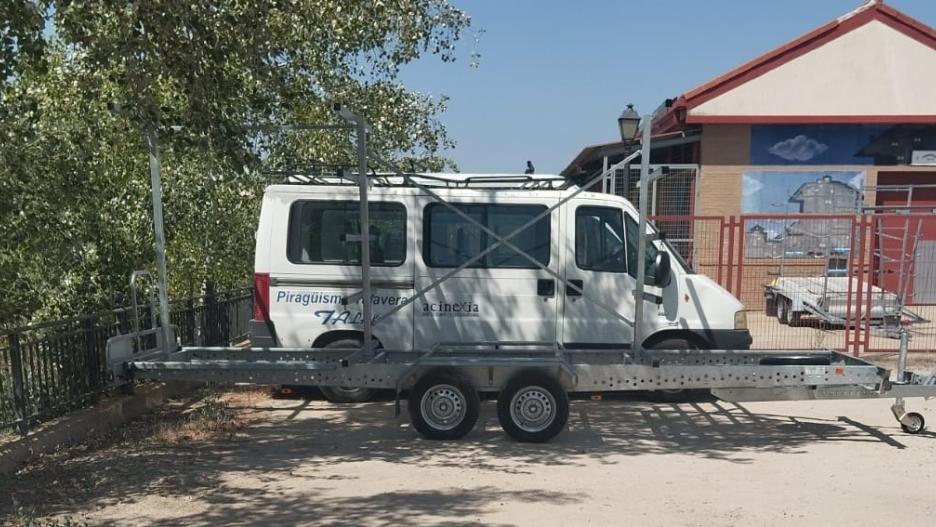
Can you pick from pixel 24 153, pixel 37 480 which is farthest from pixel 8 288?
pixel 37 480

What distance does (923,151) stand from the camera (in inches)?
649

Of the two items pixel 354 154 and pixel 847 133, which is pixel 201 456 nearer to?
pixel 354 154

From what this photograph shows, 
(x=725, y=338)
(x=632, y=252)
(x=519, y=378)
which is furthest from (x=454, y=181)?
(x=725, y=338)

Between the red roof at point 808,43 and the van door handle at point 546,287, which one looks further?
the red roof at point 808,43

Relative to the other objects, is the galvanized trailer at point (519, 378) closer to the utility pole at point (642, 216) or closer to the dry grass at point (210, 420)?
the utility pole at point (642, 216)

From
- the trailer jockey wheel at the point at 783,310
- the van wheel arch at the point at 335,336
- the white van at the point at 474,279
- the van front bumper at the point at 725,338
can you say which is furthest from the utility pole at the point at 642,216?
the trailer jockey wheel at the point at 783,310

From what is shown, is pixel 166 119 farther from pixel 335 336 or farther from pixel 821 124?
pixel 821 124

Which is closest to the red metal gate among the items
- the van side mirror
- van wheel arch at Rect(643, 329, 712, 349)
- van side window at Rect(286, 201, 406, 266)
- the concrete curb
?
van wheel arch at Rect(643, 329, 712, 349)

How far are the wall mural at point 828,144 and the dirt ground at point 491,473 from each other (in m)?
9.43

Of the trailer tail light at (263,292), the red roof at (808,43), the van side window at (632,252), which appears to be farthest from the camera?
the red roof at (808,43)

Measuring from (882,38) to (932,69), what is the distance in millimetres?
1272

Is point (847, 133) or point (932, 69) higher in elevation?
point (932, 69)

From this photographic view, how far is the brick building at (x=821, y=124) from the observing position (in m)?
16.1

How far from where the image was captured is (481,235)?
8.16 meters
